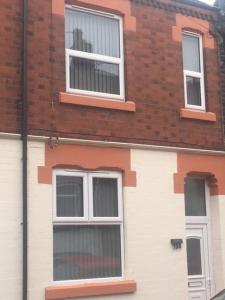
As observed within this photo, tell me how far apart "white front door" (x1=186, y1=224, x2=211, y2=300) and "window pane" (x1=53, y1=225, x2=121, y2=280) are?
1.75 m

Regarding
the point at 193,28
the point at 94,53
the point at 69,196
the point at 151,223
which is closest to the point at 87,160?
the point at 69,196

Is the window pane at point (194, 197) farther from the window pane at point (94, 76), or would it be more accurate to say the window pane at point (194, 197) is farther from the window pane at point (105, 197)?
the window pane at point (94, 76)

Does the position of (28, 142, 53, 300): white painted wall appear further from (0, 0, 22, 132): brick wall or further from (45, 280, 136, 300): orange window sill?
(0, 0, 22, 132): brick wall

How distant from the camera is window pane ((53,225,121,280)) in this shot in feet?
30.3

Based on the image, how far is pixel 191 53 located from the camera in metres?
11.7

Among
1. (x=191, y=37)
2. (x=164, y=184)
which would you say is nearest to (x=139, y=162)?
(x=164, y=184)

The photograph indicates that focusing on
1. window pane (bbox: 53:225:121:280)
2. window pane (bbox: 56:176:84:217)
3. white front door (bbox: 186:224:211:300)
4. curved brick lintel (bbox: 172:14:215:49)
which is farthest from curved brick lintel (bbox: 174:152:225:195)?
curved brick lintel (bbox: 172:14:215:49)

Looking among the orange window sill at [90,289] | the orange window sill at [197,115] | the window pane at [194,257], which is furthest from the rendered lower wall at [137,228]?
the orange window sill at [197,115]

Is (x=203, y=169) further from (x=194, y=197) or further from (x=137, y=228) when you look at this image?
(x=137, y=228)

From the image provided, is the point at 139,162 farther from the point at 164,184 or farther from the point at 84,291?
the point at 84,291

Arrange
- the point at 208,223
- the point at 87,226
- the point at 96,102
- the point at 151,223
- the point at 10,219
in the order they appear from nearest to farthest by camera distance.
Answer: the point at 10,219
the point at 87,226
the point at 96,102
the point at 151,223
the point at 208,223

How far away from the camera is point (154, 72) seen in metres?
10.8

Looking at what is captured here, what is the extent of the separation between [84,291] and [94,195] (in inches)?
64.6

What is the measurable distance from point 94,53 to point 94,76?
43 cm
